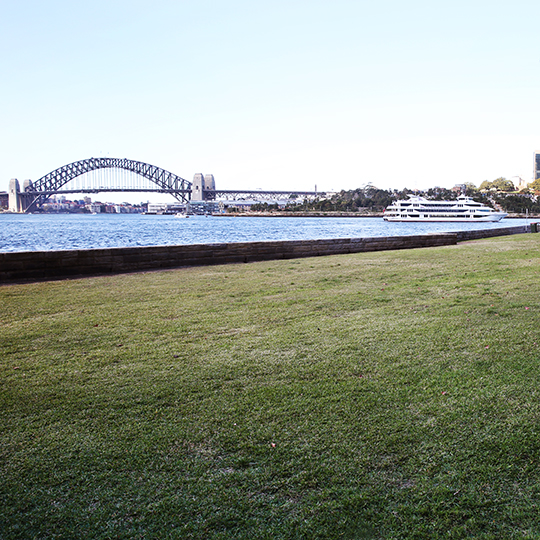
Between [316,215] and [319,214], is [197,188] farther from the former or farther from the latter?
[319,214]

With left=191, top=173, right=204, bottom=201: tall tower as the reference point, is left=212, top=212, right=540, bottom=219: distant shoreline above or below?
below

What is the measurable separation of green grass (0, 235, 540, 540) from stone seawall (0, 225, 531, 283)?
12.3 feet

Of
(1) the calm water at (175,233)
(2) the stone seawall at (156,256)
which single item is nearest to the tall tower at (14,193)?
(1) the calm water at (175,233)

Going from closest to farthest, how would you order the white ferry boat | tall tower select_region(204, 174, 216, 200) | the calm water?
the calm water
the white ferry boat
tall tower select_region(204, 174, 216, 200)

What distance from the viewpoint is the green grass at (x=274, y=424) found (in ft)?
6.46

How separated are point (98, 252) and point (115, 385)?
7.04m

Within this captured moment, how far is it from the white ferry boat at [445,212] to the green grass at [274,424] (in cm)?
8896

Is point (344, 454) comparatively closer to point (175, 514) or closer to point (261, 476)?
point (261, 476)

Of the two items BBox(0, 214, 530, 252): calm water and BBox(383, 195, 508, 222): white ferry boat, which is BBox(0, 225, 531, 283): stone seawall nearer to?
BBox(0, 214, 530, 252): calm water

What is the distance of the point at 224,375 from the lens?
349 cm

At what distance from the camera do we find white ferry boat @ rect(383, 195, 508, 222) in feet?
288

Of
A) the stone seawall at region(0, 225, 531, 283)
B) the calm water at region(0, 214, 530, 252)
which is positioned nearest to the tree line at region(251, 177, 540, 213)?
the calm water at region(0, 214, 530, 252)

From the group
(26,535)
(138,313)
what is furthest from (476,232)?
(26,535)

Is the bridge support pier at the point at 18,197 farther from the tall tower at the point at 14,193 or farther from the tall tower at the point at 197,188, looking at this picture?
the tall tower at the point at 197,188
